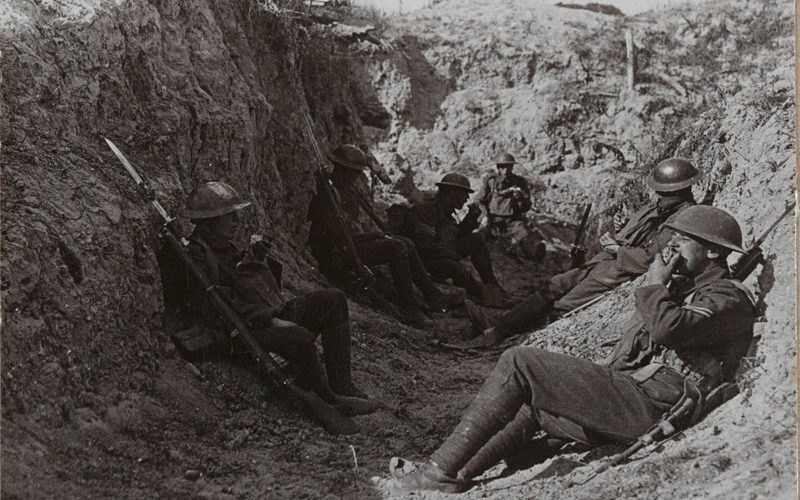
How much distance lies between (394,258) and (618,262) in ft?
8.69

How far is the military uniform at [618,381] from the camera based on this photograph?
384 centimetres

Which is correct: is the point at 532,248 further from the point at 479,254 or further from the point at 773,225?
the point at 773,225

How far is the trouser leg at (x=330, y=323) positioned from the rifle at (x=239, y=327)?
36 cm

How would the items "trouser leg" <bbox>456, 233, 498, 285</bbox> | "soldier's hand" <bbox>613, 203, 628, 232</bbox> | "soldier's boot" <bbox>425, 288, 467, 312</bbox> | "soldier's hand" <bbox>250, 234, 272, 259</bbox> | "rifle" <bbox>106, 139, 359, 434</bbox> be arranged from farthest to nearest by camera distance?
"trouser leg" <bbox>456, 233, 498, 285</bbox>, "soldier's hand" <bbox>613, 203, 628, 232</bbox>, "soldier's boot" <bbox>425, 288, 467, 312</bbox>, "soldier's hand" <bbox>250, 234, 272, 259</bbox>, "rifle" <bbox>106, 139, 359, 434</bbox>

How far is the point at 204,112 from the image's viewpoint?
21.7 feet

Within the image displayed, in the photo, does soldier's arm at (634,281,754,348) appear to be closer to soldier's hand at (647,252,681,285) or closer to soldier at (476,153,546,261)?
soldier's hand at (647,252,681,285)

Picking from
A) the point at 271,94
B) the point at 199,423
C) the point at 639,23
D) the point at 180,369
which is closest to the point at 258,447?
the point at 199,423

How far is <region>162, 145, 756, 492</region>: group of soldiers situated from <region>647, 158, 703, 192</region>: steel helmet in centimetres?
1

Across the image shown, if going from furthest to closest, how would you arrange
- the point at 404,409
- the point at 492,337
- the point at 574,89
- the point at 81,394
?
the point at 574,89
the point at 492,337
the point at 404,409
the point at 81,394

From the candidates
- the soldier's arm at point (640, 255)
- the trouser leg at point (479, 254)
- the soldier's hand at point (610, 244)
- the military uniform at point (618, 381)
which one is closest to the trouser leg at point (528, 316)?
the soldier's hand at point (610, 244)

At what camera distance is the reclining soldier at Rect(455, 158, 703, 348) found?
269 inches

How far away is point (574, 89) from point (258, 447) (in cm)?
1179

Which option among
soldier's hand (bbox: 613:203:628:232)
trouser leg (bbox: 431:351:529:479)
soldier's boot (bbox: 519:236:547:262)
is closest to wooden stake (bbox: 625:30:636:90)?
soldier's boot (bbox: 519:236:547:262)

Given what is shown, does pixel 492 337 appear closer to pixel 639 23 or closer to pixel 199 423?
pixel 199 423
